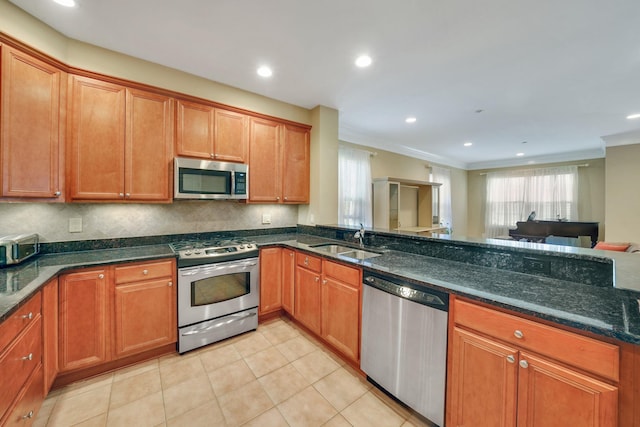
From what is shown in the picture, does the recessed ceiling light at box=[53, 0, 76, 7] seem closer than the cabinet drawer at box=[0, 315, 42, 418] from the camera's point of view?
No

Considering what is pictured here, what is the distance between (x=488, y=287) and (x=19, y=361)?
99.0 inches

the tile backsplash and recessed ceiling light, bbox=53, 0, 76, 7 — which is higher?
recessed ceiling light, bbox=53, 0, 76, 7

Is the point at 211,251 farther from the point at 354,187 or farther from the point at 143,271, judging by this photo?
the point at 354,187

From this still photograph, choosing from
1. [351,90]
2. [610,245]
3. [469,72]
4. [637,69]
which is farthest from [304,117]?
[610,245]

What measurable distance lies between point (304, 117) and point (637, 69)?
3421 millimetres

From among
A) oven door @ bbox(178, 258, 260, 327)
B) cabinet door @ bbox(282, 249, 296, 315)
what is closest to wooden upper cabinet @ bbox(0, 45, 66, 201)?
oven door @ bbox(178, 258, 260, 327)

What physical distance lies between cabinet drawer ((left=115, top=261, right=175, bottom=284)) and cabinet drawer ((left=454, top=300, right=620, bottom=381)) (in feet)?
7.37

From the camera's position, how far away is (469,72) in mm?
2471

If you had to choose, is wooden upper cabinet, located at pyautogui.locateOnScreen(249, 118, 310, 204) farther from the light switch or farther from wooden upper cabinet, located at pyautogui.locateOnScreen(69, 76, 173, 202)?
the light switch

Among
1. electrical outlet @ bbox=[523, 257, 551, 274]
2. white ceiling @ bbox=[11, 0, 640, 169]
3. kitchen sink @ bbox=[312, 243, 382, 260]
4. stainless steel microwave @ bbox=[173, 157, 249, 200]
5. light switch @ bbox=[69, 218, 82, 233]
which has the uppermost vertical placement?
white ceiling @ bbox=[11, 0, 640, 169]

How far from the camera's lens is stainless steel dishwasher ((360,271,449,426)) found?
1433 mm

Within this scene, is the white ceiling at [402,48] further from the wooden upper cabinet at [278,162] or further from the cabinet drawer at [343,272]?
the cabinet drawer at [343,272]

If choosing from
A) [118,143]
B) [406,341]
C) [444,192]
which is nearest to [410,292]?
[406,341]

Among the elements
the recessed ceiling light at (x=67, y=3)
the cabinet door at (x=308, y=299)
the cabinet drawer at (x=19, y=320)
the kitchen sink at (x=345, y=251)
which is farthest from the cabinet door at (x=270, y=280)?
the recessed ceiling light at (x=67, y=3)
